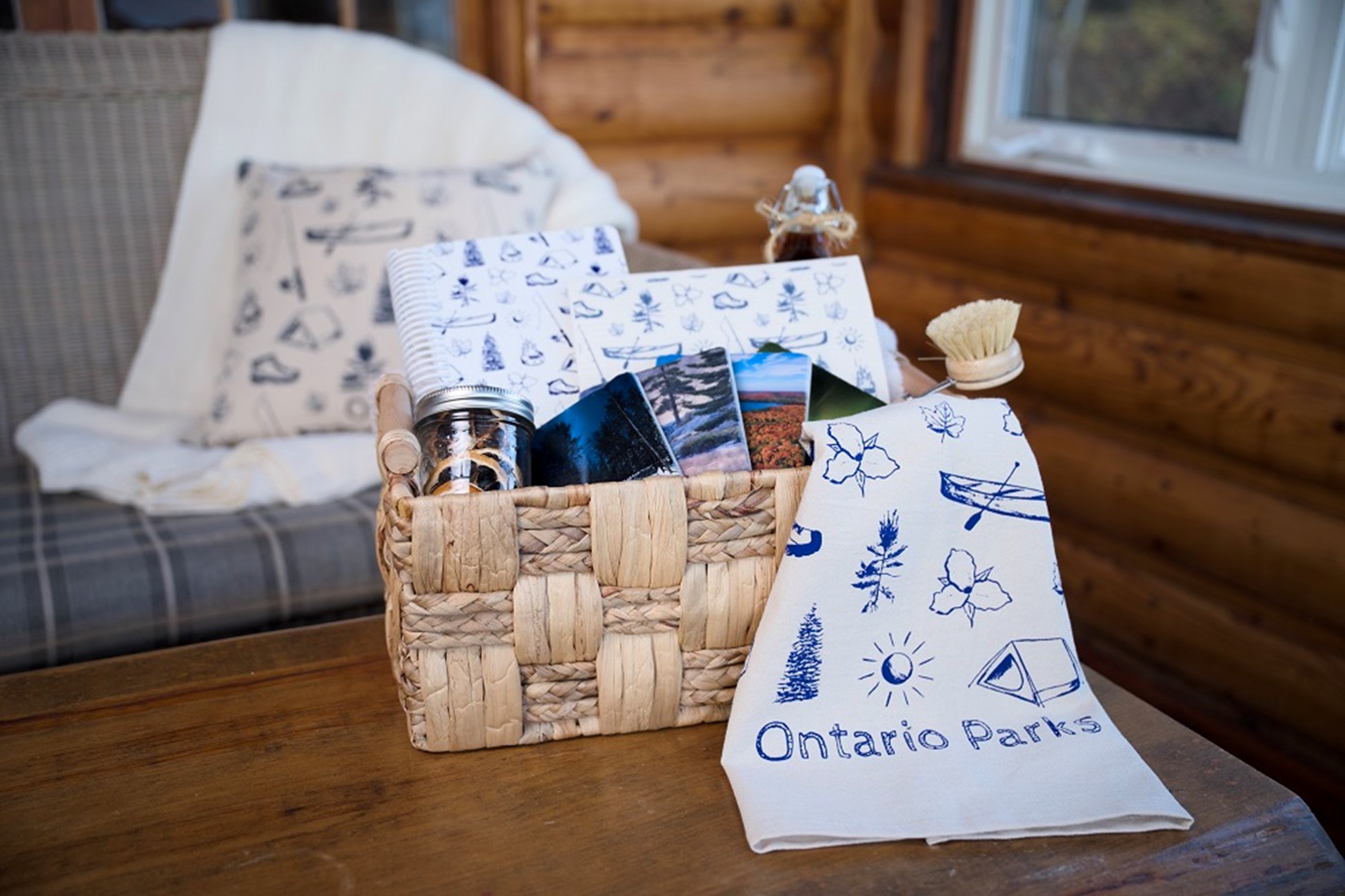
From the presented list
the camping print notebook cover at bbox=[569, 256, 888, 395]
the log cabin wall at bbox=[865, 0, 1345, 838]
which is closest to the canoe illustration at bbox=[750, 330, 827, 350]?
the camping print notebook cover at bbox=[569, 256, 888, 395]

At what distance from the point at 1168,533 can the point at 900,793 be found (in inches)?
51.1

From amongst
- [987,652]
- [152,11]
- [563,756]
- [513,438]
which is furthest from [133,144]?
[987,652]

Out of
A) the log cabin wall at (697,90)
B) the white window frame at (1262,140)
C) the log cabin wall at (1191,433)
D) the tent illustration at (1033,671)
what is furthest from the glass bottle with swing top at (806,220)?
the log cabin wall at (697,90)

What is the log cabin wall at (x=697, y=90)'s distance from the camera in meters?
2.14

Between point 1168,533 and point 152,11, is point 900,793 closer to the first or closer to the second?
point 1168,533

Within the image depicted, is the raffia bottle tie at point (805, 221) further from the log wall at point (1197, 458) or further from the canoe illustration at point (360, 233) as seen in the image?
the log wall at point (1197, 458)

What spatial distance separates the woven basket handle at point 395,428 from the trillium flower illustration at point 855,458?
0.25 metres

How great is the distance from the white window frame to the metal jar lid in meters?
1.37

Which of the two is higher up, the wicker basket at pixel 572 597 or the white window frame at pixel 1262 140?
the white window frame at pixel 1262 140

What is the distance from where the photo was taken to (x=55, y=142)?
1.60 m

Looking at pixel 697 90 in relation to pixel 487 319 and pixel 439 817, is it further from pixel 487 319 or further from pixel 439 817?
pixel 439 817

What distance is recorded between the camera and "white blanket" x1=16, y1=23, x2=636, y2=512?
143 centimetres

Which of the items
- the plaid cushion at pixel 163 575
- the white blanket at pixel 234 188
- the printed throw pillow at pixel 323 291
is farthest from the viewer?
the printed throw pillow at pixel 323 291

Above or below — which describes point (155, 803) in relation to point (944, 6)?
below
